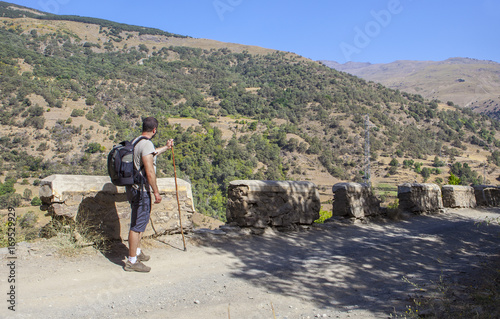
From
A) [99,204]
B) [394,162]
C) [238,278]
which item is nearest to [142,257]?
[99,204]

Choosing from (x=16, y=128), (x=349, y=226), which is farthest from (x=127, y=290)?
(x=16, y=128)

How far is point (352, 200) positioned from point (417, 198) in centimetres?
384

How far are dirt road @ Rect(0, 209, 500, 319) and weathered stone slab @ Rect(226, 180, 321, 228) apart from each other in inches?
14.5

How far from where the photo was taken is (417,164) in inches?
1575

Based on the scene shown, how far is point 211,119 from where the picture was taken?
4694 centimetres

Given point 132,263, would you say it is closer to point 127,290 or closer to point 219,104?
point 127,290

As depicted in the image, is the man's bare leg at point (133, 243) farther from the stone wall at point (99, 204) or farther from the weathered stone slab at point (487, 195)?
the weathered stone slab at point (487, 195)

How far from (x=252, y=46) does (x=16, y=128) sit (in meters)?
72.7

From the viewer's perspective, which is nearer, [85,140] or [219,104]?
[85,140]

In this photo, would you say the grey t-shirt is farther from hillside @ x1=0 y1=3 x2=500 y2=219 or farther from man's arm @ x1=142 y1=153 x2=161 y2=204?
hillside @ x1=0 y1=3 x2=500 y2=219

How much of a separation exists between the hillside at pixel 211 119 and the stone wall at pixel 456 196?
15077 mm

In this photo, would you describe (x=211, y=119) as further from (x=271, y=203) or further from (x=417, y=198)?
(x=271, y=203)

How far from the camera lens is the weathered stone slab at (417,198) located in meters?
10.7

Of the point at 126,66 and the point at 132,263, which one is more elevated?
the point at 126,66
